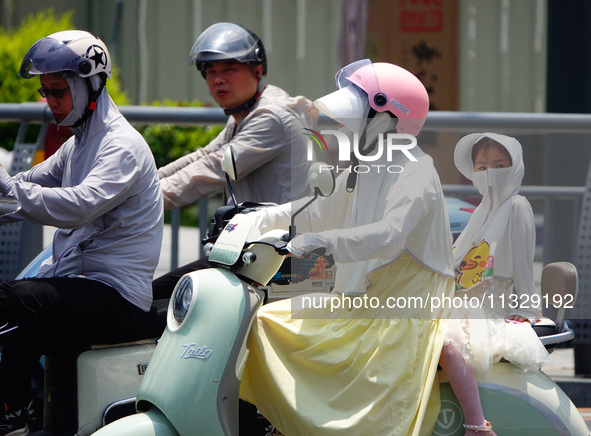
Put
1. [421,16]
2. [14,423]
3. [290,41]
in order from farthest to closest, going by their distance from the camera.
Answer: [290,41], [421,16], [14,423]

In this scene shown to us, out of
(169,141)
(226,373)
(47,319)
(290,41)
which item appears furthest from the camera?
(290,41)

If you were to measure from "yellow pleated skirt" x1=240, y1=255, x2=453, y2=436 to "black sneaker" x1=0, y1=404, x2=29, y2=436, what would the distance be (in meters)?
0.94

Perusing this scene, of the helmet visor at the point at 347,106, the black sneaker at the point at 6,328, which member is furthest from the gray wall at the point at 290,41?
the helmet visor at the point at 347,106

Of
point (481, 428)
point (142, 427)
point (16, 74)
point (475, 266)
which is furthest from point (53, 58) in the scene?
point (16, 74)

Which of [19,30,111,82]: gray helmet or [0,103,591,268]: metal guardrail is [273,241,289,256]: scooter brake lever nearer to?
[19,30,111,82]: gray helmet

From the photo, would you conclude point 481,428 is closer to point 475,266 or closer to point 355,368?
point 355,368

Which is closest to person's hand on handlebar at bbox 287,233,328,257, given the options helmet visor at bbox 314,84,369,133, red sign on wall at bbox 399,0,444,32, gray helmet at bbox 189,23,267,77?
helmet visor at bbox 314,84,369,133

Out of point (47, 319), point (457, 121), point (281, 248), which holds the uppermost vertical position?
point (457, 121)

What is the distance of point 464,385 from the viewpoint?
2869 mm

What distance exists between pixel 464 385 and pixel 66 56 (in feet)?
5.79

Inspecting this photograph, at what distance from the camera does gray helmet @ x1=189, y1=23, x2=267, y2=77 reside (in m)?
4.04

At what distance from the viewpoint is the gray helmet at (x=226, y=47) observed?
4.04 m

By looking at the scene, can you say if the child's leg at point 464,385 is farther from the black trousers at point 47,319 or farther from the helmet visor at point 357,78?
the black trousers at point 47,319

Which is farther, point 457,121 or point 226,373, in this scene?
point 457,121
